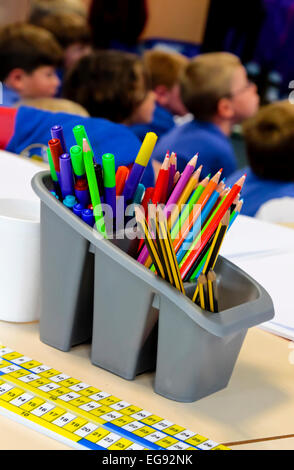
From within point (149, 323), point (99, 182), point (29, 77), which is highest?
point (99, 182)

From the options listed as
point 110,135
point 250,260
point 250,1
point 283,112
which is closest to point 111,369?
point 250,260

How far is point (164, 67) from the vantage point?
327 cm

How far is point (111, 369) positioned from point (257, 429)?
0.15m

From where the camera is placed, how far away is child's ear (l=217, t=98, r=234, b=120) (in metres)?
2.66

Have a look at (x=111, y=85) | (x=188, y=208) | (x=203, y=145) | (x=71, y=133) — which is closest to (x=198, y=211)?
(x=188, y=208)

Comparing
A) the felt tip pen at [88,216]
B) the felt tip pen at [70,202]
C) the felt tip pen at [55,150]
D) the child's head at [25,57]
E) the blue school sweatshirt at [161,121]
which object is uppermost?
the felt tip pen at [55,150]

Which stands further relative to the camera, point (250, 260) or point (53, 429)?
point (250, 260)

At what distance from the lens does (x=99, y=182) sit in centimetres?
62

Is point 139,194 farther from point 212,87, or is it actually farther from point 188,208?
point 212,87

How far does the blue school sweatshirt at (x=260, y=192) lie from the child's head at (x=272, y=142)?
0.7 inches

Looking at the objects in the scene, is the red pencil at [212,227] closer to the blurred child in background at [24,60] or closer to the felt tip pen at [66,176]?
the felt tip pen at [66,176]

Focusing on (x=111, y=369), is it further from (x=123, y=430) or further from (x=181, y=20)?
(x=181, y=20)

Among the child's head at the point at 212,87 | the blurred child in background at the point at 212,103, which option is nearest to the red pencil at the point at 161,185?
the blurred child in background at the point at 212,103

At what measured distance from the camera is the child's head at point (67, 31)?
330 centimetres
